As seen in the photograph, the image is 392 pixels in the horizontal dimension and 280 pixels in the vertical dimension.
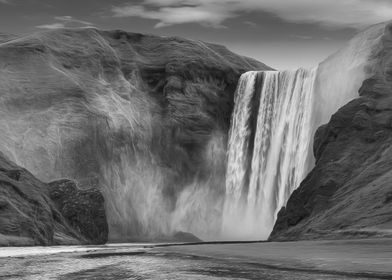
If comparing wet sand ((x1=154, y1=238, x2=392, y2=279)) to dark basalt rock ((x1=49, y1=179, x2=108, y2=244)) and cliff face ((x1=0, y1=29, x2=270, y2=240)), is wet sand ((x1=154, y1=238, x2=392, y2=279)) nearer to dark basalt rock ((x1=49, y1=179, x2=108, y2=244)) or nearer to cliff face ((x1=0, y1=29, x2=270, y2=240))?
dark basalt rock ((x1=49, y1=179, x2=108, y2=244))

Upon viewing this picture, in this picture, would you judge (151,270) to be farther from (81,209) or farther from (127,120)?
(127,120)

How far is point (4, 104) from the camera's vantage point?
79.1 meters

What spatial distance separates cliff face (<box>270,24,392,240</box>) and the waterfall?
18.9 meters

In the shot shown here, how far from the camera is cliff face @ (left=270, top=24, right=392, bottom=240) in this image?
34094 mm

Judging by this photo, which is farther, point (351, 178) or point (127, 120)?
point (127, 120)

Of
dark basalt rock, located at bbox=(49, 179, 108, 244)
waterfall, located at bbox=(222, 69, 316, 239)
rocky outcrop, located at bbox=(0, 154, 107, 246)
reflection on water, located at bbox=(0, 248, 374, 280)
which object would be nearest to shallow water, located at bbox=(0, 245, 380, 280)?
reflection on water, located at bbox=(0, 248, 374, 280)

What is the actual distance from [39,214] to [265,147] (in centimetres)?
3491

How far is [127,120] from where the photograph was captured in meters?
85.4

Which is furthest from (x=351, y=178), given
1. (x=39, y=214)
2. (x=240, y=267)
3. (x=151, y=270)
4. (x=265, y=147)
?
(x=265, y=147)

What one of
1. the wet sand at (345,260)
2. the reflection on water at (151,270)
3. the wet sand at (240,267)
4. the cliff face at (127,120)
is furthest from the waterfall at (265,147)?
the reflection on water at (151,270)

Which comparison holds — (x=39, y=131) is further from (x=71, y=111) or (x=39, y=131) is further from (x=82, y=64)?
(x=82, y=64)

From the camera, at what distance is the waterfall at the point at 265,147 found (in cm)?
7106

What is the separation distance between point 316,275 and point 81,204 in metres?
42.8

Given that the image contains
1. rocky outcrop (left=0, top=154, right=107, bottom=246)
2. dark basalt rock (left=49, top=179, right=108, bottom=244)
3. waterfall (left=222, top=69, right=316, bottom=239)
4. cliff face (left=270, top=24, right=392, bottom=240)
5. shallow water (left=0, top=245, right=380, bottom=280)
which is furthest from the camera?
waterfall (left=222, top=69, right=316, bottom=239)
